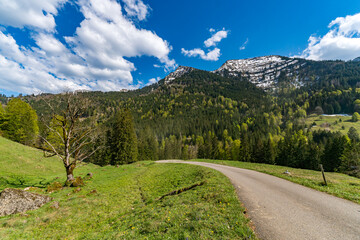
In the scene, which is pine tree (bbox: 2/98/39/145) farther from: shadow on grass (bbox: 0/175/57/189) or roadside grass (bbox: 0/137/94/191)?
shadow on grass (bbox: 0/175/57/189)

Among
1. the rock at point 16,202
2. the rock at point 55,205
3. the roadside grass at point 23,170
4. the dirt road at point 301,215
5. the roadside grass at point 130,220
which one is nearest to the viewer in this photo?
the dirt road at point 301,215

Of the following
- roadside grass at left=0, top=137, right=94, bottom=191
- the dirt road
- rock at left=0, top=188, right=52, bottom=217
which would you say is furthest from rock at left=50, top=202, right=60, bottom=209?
the dirt road

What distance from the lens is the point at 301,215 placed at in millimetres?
7754

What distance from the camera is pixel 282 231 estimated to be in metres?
6.34

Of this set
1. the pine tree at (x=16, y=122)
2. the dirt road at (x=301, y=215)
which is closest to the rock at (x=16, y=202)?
the dirt road at (x=301, y=215)

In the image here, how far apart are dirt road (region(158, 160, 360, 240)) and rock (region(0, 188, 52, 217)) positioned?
637 inches

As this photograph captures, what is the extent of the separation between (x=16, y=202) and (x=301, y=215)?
769 inches

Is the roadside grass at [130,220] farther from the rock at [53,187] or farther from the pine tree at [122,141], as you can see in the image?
the pine tree at [122,141]

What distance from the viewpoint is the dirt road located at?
6.14 m

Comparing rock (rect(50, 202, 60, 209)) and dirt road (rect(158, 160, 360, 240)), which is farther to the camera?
rock (rect(50, 202, 60, 209))

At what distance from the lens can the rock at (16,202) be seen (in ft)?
32.1

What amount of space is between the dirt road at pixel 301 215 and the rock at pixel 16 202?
16.2m

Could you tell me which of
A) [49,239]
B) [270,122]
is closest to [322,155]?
[49,239]

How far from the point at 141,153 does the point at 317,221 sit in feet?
236
